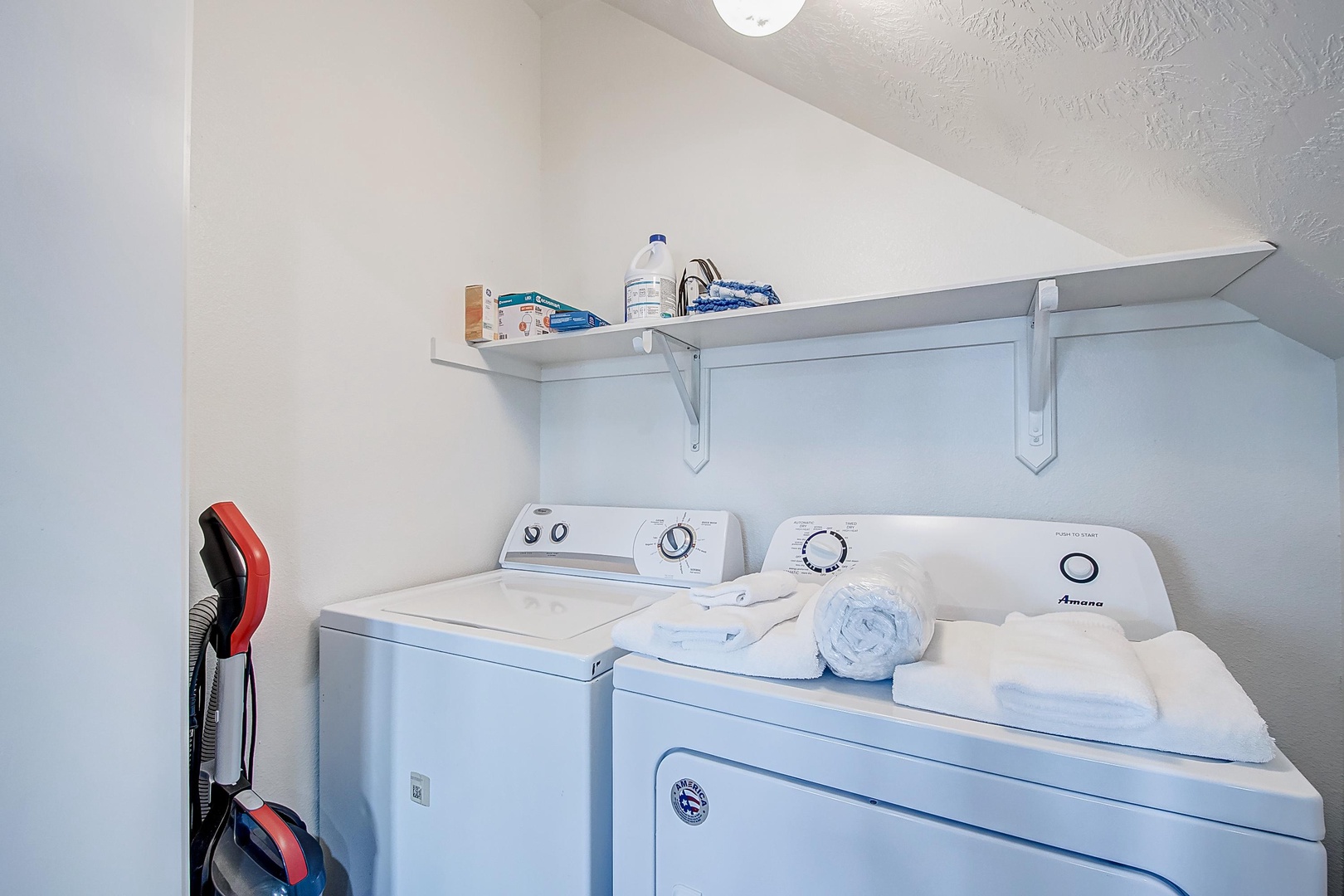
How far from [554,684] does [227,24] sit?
1.53 metres

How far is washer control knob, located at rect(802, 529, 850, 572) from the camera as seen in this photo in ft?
4.51

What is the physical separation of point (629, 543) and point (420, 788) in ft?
2.49

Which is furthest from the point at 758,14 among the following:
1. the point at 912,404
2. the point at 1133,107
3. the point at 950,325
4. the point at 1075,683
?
the point at 1075,683

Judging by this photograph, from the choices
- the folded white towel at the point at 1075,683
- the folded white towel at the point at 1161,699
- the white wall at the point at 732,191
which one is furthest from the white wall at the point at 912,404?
the folded white towel at the point at 1075,683

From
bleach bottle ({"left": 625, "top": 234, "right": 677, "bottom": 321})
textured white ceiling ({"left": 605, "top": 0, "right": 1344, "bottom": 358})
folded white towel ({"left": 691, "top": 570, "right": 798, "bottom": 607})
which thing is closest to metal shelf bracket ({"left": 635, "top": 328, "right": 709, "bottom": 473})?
bleach bottle ({"left": 625, "top": 234, "right": 677, "bottom": 321})

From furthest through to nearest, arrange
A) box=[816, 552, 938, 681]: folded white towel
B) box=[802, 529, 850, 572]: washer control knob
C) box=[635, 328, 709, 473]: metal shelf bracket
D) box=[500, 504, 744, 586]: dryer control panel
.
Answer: box=[635, 328, 709, 473]: metal shelf bracket < box=[500, 504, 744, 586]: dryer control panel < box=[802, 529, 850, 572]: washer control knob < box=[816, 552, 938, 681]: folded white towel

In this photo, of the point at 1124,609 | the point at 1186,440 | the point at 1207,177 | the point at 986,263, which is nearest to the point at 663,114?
the point at 986,263

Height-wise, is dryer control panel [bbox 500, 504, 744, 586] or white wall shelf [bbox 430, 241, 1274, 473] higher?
A: white wall shelf [bbox 430, 241, 1274, 473]

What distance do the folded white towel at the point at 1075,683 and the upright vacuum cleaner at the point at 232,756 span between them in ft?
3.72

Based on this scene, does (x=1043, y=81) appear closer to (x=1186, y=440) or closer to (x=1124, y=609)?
(x=1186, y=440)

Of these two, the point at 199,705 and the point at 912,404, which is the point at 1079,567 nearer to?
the point at 912,404

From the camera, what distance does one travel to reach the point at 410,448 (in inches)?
63.2

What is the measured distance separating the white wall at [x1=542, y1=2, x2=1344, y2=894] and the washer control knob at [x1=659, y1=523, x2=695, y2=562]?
167 millimetres

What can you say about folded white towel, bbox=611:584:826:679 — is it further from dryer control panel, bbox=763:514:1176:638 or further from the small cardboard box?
the small cardboard box
